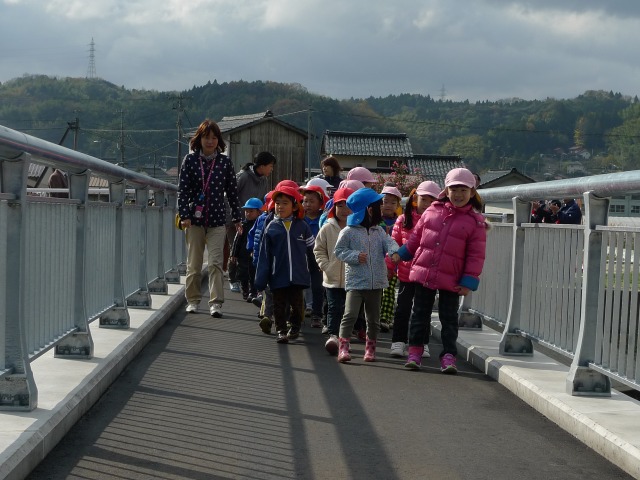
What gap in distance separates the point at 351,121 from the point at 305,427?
395 ft

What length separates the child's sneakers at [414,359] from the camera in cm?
827

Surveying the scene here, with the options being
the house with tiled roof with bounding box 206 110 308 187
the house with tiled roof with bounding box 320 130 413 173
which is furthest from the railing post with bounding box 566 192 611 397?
the house with tiled roof with bounding box 206 110 308 187

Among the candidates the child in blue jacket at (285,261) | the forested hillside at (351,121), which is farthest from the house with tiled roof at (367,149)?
the child in blue jacket at (285,261)

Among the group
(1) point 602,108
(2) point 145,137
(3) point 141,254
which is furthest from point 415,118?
(3) point 141,254

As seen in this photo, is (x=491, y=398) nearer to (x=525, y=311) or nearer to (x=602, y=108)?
(x=525, y=311)

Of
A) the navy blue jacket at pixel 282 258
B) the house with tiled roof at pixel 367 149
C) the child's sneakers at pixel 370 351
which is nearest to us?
the child's sneakers at pixel 370 351

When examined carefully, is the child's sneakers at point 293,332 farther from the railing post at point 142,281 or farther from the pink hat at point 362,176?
the pink hat at point 362,176

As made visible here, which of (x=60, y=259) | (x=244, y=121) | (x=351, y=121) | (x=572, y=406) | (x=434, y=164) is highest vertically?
(x=351, y=121)

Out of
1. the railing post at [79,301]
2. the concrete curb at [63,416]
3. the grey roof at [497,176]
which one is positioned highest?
the grey roof at [497,176]

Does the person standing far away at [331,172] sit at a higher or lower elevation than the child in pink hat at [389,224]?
higher

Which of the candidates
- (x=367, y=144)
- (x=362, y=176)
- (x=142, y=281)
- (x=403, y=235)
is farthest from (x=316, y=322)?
(x=367, y=144)

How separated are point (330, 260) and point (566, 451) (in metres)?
4.38

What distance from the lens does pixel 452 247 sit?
810cm

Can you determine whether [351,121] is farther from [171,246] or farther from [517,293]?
[517,293]
